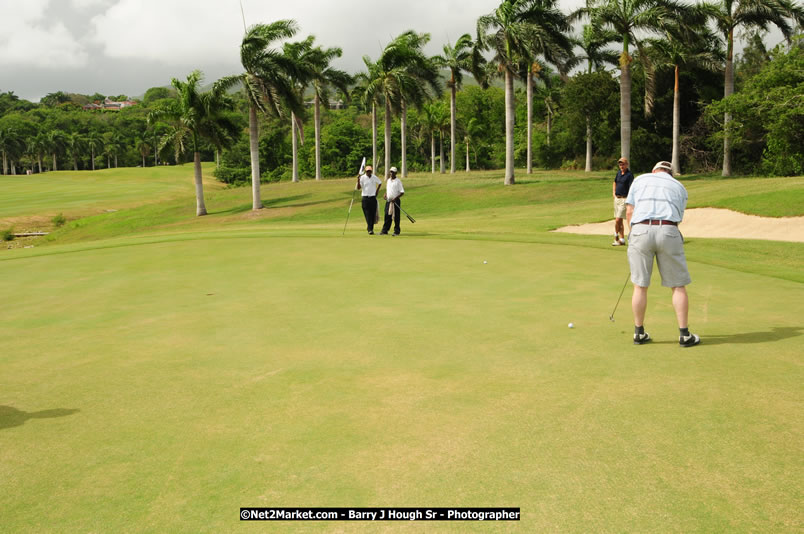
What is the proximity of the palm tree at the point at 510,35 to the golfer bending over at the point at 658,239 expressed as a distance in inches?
1473

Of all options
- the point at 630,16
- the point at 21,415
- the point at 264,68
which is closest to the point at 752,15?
the point at 630,16

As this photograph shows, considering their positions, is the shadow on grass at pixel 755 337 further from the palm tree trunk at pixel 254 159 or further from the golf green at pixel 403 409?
the palm tree trunk at pixel 254 159

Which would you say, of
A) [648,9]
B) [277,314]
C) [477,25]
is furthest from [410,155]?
[277,314]

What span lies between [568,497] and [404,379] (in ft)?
8.08

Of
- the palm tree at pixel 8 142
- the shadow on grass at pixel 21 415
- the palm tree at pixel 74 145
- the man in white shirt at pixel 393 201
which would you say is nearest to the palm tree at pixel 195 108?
the man in white shirt at pixel 393 201

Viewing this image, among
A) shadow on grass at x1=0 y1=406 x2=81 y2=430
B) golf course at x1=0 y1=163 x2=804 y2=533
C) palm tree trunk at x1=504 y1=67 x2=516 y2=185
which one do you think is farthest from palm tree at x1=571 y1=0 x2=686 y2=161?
shadow on grass at x1=0 y1=406 x2=81 y2=430

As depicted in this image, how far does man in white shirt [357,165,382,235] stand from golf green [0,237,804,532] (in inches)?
420

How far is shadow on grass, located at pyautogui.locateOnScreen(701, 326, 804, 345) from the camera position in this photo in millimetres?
7182

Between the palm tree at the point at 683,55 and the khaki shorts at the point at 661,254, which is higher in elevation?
the palm tree at the point at 683,55

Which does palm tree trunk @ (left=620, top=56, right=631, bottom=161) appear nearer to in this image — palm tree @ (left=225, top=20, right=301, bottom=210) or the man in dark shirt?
palm tree @ (left=225, top=20, right=301, bottom=210)

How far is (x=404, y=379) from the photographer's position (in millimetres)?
5977

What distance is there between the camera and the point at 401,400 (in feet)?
17.8

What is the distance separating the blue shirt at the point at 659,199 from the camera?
7523 millimetres

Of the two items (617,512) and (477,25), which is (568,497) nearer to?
(617,512)
